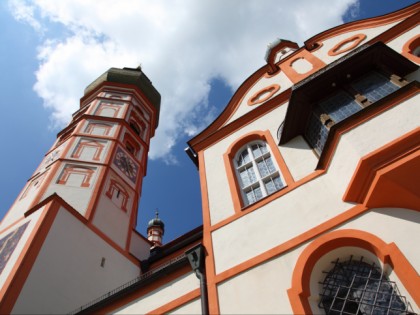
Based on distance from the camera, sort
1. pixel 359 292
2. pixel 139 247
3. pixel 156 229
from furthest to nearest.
Answer: pixel 156 229 < pixel 139 247 < pixel 359 292

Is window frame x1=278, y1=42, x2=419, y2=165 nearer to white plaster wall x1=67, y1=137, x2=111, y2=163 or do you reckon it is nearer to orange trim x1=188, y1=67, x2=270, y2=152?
orange trim x1=188, y1=67, x2=270, y2=152

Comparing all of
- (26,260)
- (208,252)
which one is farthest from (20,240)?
(208,252)

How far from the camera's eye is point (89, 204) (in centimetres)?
1346

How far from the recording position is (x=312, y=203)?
23.8 ft

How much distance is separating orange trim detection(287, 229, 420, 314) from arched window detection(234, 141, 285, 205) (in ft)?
7.48

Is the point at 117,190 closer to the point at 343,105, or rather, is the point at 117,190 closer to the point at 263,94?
the point at 263,94

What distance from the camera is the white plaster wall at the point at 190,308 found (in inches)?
270

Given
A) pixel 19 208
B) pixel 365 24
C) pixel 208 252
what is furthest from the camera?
pixel 19 208

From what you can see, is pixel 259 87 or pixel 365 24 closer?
pixel 365 24

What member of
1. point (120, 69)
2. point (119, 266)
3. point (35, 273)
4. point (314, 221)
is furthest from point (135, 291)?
point (120, 69)

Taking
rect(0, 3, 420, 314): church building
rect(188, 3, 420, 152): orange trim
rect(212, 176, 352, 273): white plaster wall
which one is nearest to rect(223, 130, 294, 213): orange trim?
rect(0, 3, 420, 314): church building

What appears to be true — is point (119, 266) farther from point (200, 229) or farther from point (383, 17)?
point (383, 17)

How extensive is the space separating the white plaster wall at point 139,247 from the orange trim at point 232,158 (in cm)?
615

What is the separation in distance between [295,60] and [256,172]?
5884mm
